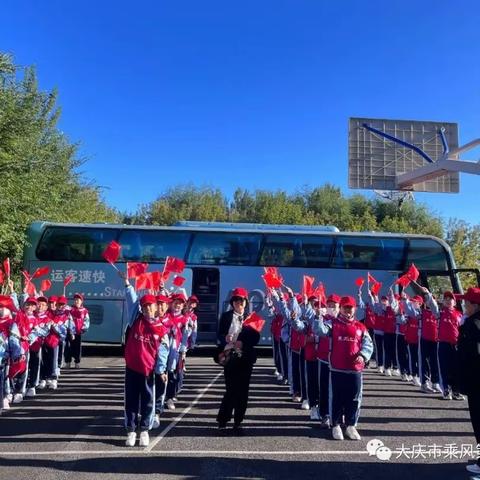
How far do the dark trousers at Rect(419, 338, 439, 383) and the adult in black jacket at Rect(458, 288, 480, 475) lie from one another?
4837mm

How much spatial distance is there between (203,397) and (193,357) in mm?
6432

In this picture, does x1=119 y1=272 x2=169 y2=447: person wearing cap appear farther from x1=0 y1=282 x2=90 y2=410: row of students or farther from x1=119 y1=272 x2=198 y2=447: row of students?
x1=0 y1=282 x2=90 y2=410: row of students

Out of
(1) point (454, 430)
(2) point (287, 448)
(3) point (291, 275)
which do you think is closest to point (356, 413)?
(2) point (287, 448)

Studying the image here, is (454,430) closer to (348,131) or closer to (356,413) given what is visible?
(356,413)

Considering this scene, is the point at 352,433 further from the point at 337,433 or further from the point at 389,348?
the point at 389,348

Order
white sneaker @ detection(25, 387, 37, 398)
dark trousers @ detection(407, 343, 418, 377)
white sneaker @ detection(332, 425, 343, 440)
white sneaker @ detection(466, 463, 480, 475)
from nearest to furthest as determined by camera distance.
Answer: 1. white sneaker @ detection(466, 463, 480, 475)
2. white sneaker @ detection(332, 425, 343, 440)
3. white sneaker @ detection(25, 387, 37, 398)
4. dark trousers @ detection(407, 343, 418, 377)

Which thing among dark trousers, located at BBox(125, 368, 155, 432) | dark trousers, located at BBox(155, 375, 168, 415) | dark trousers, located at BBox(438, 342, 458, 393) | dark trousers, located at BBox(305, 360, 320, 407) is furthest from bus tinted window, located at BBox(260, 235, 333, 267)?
dark trousers, located at BBox(125, 368, 155, 432)

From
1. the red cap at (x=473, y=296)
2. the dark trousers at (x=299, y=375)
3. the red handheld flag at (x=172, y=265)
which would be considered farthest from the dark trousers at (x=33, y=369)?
the red cap at (x=473, y=296)

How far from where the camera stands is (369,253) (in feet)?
48.4

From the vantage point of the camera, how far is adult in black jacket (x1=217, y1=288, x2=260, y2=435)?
6.44 metres

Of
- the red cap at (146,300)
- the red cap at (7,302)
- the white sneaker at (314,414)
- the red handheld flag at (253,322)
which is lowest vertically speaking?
the white sneaker at (314,414)

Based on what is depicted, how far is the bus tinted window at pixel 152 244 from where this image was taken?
47.2 feet

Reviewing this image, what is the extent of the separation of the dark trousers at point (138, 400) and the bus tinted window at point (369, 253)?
935 cm

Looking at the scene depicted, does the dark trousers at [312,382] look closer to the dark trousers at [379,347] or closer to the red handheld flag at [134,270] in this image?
the red handheld flag at [134,270]
